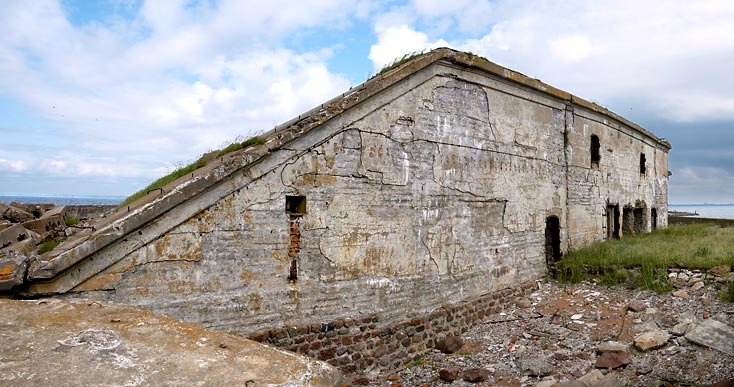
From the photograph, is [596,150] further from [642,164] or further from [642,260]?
[642,164]

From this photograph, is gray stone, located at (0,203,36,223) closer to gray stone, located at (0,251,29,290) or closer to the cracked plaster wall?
gray stone, located at (0,251,29,290)

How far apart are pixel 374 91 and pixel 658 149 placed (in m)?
15.1

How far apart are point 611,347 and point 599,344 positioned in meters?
0.34

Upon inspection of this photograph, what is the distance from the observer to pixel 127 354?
9.91ft

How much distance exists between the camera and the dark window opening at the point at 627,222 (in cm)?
1448

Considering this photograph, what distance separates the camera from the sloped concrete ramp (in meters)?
2.73

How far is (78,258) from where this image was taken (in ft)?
14.6

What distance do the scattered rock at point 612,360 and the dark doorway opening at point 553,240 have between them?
13.7ft

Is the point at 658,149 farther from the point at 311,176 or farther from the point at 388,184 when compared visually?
the point at 311,176

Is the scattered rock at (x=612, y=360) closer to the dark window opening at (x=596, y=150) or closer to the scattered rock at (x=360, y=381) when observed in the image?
the scattered rock at (x=360, y=381)

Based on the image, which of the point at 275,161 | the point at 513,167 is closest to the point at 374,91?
the point at 275,161

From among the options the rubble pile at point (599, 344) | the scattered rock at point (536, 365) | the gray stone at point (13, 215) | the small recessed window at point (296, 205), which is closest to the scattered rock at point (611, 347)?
the rubble pile at point (599, 344)

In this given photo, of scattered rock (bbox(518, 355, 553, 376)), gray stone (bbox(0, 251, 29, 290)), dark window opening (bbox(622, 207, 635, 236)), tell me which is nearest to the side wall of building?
gray stone (bbox(0, 251, 29, 290))

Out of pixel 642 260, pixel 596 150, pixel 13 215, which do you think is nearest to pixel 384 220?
pixel 642 260
